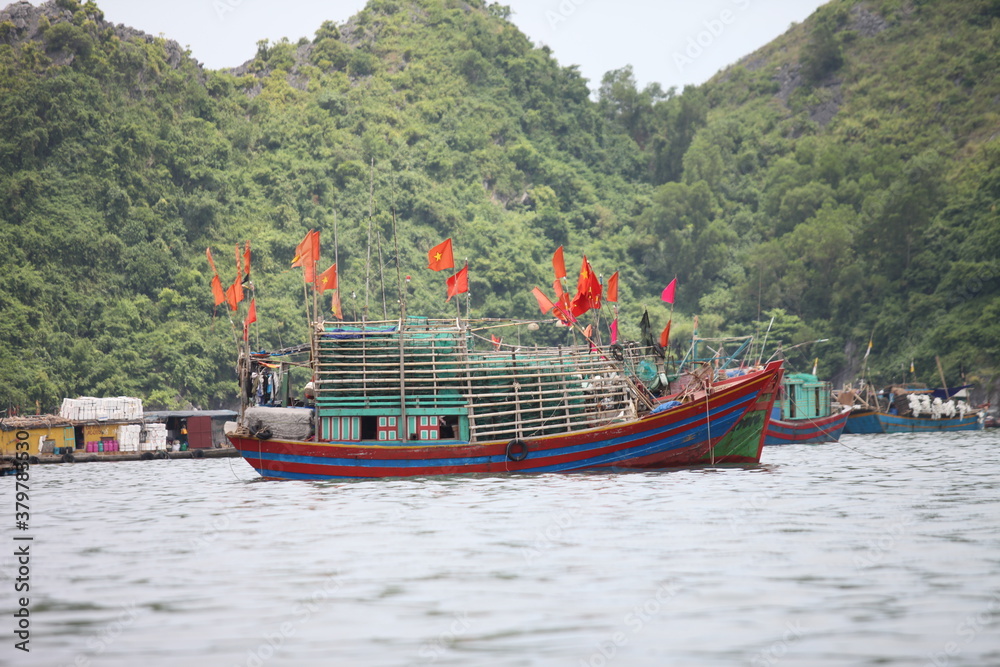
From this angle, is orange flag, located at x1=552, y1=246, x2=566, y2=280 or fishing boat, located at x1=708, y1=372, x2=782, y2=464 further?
orange flag, located at x1=552, y1=246, x2=566, y2=280

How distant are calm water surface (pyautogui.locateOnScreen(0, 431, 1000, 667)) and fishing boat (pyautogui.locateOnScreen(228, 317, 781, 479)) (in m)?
3.33

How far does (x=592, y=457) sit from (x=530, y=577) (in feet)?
48.2

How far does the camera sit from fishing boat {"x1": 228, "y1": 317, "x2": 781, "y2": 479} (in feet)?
94.5

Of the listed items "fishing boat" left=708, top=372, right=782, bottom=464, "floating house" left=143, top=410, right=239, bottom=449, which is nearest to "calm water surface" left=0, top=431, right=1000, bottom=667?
"fishing boat" left=708, top=372, right=782, bottom=464

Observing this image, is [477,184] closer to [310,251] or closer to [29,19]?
[29,19]

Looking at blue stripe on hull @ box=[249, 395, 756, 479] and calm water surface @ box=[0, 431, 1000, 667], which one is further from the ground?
blue stripe on hull @ box=[249, 395, 756, 479]

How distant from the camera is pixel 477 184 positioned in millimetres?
111625

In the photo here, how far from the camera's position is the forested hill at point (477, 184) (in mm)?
76125

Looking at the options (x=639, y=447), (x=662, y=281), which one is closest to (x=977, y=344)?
(x=662, y=281)

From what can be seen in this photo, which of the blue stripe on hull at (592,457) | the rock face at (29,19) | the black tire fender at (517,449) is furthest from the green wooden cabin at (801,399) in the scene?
the rock face at (29,19)

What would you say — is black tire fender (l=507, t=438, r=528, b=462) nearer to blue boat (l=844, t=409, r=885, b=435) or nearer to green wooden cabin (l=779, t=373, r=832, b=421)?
green wooden cabin (l=779, t=373, r=832, b=421)

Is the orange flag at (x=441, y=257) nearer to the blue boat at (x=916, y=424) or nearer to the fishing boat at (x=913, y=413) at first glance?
the fishing boat at (x=913, y=413)

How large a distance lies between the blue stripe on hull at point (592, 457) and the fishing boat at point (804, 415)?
759 inches

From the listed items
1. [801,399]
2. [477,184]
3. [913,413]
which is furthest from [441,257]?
[477,184]
